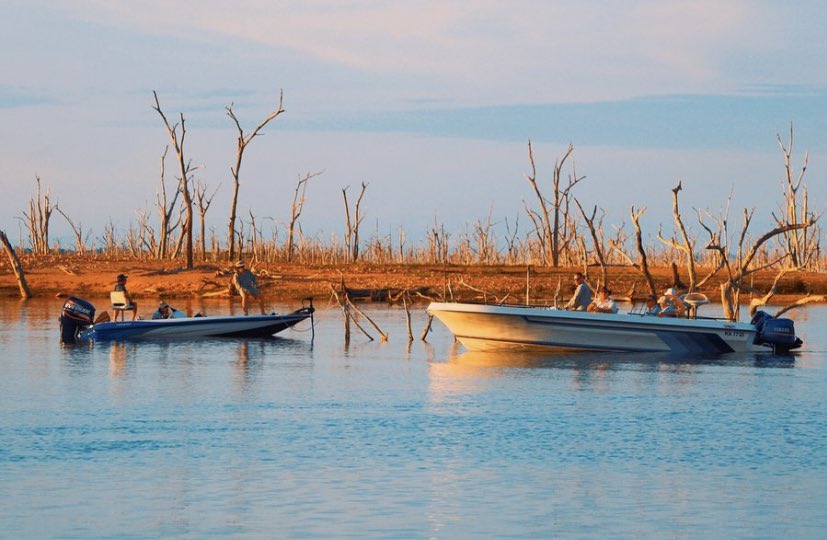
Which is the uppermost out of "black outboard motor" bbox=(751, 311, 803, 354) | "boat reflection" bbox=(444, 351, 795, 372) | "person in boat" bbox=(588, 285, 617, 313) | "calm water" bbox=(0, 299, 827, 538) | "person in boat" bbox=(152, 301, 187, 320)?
"person in boat" bbox=(588, 285, 617, 313)

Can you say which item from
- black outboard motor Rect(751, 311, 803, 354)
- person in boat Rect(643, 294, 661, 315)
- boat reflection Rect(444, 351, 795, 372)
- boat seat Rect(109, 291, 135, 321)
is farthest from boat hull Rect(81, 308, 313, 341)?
black outboard motor Rect(751, 311, 803, 354)

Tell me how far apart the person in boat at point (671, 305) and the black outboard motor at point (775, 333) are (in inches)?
62.7

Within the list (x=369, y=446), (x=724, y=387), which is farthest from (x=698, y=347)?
(x=369, y=446)

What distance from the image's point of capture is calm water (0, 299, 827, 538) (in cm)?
1162

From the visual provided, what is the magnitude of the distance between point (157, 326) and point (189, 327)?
73 cm

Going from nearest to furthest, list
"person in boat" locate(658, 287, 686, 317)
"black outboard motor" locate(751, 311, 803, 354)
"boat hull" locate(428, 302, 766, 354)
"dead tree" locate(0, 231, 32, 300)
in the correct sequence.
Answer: "boat hull" locate(428, 302, 766, 354), "black outboard motor" locate(751, 311, 803, 354), "person in boat" locate(658, 287, 686, 317), "dead tree" locate(0, 231, 32, 300)

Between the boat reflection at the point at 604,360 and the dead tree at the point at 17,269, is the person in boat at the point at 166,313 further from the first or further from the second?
the dead tree at the point at 17,269

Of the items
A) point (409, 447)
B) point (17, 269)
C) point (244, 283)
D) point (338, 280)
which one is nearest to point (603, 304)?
point (244, 283)

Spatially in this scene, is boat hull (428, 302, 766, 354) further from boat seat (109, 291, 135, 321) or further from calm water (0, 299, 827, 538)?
boat seat (109, 291, 135, 321)

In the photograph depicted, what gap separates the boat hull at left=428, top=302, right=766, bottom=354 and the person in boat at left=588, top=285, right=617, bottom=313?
0.37 meters

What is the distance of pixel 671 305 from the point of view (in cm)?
2819

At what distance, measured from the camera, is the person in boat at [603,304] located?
27328 mm

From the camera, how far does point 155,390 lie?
2072 centimetres

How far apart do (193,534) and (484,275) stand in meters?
37.2
